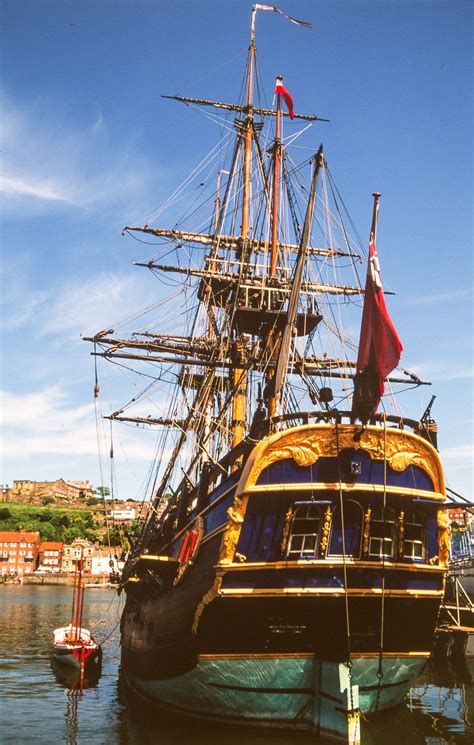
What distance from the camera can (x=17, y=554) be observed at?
13812cm

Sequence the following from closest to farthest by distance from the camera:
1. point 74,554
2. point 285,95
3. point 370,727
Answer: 1. point 370,727
2. point 285,95
3. point 74,554

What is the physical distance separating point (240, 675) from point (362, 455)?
207 inches

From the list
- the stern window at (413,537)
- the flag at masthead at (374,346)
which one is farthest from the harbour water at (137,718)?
the flag at masthead at (374,346)

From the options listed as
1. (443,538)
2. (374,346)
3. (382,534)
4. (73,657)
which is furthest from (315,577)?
(73,657)

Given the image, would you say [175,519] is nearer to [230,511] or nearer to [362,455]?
[230,511]

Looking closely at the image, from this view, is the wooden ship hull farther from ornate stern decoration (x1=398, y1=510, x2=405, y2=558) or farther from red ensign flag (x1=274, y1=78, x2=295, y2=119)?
red ensign flag (x1=274, y1=78, x2=295, y2=119)

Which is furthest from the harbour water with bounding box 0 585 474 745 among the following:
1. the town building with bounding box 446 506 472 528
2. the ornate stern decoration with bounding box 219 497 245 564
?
the town building with bounding box 446 506 472 528

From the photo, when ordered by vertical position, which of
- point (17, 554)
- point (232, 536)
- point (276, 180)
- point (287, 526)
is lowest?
point (17, 554)

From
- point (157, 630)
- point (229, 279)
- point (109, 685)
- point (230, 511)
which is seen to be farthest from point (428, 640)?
point (229, 279)

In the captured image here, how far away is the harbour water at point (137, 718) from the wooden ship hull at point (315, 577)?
665 millimetres

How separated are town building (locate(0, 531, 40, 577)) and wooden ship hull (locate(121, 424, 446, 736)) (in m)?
134

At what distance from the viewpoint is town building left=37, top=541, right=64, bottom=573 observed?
458 ft

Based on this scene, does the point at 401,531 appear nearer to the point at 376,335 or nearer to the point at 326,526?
the point at 326,526

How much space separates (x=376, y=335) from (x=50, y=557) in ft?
463
